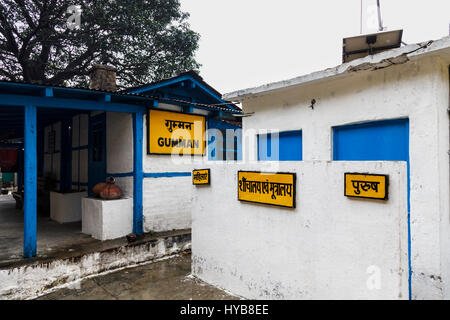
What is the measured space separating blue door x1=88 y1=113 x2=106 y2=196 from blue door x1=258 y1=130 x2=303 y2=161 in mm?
4484

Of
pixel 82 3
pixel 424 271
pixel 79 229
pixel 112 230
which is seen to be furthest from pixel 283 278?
pixel 82 3

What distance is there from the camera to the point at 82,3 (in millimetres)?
13062

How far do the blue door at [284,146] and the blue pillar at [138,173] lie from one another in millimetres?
2856

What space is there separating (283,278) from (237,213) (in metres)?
1.12

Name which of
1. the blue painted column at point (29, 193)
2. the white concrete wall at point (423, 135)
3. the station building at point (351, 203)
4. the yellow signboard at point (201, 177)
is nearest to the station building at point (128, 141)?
the blue painted column at point (29, 193)

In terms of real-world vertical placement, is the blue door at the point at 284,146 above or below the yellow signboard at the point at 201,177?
above

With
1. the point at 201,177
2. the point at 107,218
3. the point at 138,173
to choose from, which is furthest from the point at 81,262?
the point at 201,177

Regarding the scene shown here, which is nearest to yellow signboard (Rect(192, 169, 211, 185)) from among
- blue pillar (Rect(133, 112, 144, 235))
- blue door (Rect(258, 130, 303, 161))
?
blue door (Rect(258, 130, 303, 161))

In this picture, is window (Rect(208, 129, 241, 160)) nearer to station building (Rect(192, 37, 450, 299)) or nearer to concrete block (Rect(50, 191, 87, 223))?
station building (Rect(192, 37, 450, 299))

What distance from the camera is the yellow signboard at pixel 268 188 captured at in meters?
3.85

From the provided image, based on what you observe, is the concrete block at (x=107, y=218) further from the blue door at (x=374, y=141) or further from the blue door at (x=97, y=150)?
the blue door at (x=374, y=141)

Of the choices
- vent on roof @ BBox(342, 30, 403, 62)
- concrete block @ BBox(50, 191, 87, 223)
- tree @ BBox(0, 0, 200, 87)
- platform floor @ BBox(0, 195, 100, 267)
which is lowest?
platform floor @ BBox(0, 195, 100, 267)

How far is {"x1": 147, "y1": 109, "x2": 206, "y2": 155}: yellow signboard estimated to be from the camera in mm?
7465
